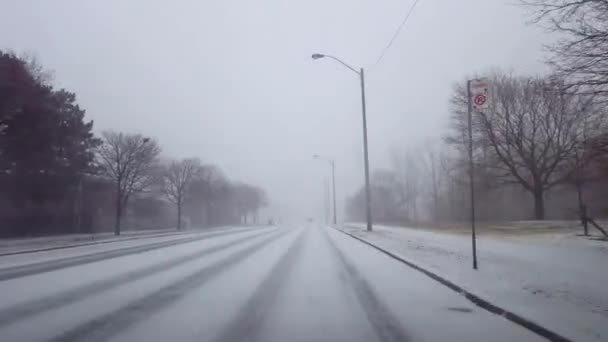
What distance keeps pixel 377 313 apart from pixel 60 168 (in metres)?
41.4

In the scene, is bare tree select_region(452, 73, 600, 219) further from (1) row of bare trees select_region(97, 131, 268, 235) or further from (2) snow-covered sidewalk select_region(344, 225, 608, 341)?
(1) row of bare trees select_region(97, 131, 268, 235)

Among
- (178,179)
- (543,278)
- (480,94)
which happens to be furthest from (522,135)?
(178,179)

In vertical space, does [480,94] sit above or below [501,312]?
above

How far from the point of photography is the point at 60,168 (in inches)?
1668

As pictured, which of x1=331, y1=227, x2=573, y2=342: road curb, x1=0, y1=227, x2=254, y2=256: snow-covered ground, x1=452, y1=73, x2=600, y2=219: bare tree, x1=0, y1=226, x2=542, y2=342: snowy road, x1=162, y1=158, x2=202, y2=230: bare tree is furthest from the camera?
x1=162, y1=158, x2=202, y2=230: bare tree

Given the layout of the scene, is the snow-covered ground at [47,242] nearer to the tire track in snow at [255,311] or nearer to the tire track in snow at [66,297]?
the tire track in snow at [66,297]

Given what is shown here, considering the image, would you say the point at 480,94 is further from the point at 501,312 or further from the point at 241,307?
the point at 241,307

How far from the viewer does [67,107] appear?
155 ft

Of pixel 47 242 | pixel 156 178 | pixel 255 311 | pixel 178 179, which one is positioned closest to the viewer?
pixel 255 311

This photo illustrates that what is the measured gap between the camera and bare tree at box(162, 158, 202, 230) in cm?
6776

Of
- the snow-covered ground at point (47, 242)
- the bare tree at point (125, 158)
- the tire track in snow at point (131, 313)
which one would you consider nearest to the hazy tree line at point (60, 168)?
the bare tree at point (125, 158)

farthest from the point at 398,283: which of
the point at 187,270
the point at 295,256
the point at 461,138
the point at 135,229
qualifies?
the point at 135,229

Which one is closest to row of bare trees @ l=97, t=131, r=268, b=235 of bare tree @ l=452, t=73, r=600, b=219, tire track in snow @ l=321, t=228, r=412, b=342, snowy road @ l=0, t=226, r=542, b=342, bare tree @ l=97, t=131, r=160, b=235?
bare tree @ l=97, t=131, r=160, b=235

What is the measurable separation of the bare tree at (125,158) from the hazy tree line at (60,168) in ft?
0.33
